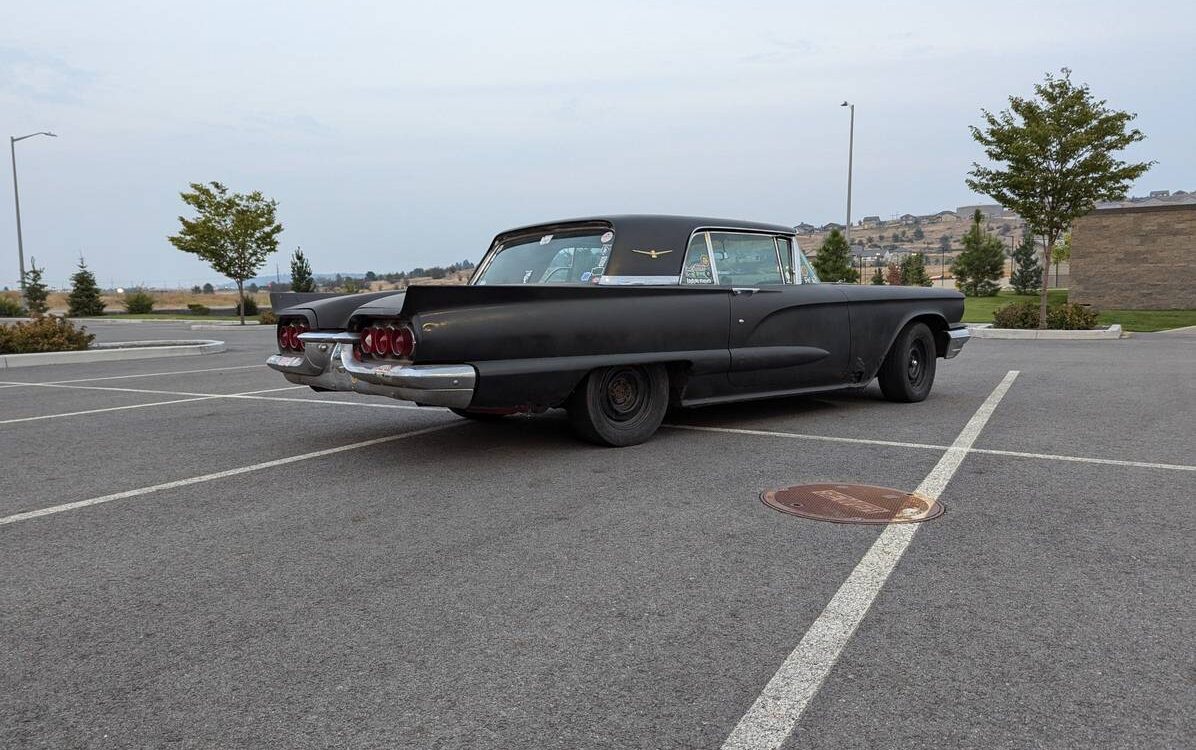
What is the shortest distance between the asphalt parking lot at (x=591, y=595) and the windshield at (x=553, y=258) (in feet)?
3.82

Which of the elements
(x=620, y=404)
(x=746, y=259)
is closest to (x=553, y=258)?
(x=620, y=404)

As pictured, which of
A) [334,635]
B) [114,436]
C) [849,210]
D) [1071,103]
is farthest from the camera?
[849,210]

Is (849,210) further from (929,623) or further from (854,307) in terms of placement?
(929,623)

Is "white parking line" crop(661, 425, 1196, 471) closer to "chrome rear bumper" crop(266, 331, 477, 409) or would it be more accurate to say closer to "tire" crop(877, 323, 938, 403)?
"tire" crop(877, 323, 938, 403)

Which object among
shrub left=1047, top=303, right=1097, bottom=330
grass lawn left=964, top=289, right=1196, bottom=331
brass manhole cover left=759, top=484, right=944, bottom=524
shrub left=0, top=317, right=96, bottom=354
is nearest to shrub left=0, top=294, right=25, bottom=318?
shrub left=0, top=317, right=96, bottom=354

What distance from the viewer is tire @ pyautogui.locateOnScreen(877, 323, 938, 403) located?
7898 millimetres

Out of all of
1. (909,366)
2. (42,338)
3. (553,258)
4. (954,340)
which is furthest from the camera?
(42,338)

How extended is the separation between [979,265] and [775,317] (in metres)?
42.5

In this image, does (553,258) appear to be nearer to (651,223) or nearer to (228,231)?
(651,223)

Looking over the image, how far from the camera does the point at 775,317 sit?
6.70 metres

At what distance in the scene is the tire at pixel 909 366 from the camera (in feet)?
25.9

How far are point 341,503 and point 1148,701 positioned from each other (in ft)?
11.7

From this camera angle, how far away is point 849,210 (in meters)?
35.3

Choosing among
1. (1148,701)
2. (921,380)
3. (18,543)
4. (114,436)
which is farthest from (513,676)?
(921,380)
